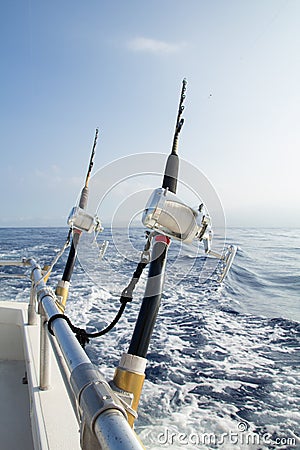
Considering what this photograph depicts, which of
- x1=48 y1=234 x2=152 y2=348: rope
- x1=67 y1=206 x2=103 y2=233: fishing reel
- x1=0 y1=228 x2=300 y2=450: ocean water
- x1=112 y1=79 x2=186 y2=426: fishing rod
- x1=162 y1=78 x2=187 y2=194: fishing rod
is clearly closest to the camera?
x1=112 y1=79 x2=186 y2=426: fishing rod

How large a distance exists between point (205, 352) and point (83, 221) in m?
2.31

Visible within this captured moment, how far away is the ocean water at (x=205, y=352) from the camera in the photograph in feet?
7.18

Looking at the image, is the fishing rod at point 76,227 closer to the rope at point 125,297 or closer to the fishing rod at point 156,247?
the rope at point 125,297

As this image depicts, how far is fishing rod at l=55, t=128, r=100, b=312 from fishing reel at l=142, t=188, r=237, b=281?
2.62ft

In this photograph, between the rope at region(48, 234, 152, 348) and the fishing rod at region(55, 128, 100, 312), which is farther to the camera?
the fishing rod at region(55, 128, 100, 312)

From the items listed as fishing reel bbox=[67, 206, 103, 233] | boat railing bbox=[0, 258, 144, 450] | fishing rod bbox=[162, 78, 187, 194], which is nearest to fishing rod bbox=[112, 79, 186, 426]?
fishing rod bbox=[162, 78, 187, 194]

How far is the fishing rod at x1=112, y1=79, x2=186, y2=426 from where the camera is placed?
3.96 feet

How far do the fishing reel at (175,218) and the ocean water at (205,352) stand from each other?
0.23 meters

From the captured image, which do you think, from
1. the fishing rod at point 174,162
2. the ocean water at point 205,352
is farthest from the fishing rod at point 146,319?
the ocean water at point 205,352

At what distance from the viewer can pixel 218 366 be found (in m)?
3.26

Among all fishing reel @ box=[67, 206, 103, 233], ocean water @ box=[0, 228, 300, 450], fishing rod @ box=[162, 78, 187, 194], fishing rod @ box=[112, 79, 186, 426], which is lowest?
ocean water @ box=[0, 228, 300, 450]

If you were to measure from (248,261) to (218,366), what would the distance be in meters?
7.05

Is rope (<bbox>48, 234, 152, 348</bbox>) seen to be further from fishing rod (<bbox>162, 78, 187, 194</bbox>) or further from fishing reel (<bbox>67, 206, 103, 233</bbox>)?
fishing reel (<bbox>67, 206, 103, 233</bbox>)

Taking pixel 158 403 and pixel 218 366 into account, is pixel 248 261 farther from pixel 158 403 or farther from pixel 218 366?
pixel 158 403
